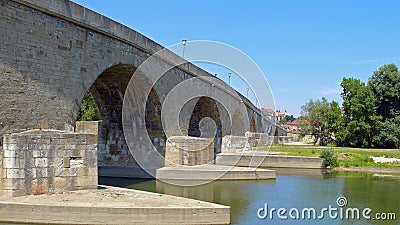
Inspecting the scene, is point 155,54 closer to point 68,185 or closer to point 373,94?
point 68,185

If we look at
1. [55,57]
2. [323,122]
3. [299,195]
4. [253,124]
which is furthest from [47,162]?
[323,122]

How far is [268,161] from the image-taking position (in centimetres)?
2922

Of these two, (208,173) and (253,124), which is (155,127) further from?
(253,124)

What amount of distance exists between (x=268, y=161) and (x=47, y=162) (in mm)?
19060

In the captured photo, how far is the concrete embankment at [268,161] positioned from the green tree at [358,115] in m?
16.1

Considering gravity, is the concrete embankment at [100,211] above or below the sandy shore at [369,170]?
below

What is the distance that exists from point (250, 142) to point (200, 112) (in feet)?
22.8

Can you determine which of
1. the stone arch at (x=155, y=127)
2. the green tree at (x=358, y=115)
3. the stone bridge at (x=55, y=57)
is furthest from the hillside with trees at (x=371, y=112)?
the stone bridge at (x=55, y=57)

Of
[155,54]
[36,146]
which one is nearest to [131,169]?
[155,54]

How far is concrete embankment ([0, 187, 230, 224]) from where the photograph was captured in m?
10.5

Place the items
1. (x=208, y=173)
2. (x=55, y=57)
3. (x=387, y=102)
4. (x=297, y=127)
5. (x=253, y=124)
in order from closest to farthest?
1. (x=55, y=57)
2. (x=208, y=173)
3. (x=387, y=102)
4. (x=253, y=124)
5. (x=297, y=127)

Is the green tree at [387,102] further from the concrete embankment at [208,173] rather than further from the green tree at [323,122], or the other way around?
the concrete embankment at [208,173]

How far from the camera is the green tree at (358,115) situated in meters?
42.4

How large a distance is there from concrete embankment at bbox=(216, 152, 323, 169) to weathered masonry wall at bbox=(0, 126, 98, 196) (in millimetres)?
16057
